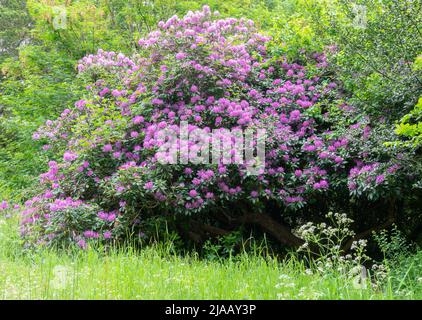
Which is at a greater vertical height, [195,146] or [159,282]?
[195,146]

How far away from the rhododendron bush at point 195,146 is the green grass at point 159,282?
1.01 m

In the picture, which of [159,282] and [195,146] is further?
[195,146]

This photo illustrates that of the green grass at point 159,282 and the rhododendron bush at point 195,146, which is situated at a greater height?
the rhododendron bush at point 195,146

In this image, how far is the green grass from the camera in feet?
10.3

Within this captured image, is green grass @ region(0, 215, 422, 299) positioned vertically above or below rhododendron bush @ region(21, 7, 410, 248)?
below

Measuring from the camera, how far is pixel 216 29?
21.1ft

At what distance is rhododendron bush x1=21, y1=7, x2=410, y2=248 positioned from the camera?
5055 mm

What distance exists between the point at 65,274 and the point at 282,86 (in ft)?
12.6

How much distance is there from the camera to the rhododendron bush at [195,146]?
5.05 m

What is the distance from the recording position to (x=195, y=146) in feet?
16.8

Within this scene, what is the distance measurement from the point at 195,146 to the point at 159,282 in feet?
6.51

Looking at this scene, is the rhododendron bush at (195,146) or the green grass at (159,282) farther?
the rhododendron bush at (195,146)

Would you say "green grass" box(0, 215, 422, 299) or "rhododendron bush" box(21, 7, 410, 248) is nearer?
"green grass" box(0, 215, 422, 299)

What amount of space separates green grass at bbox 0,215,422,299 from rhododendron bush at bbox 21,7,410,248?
101cm
